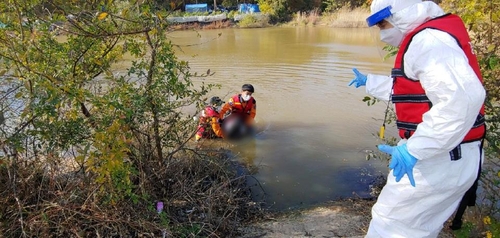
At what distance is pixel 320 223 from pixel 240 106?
3132mm

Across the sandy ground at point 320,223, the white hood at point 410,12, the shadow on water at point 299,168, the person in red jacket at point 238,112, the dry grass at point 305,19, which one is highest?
the white hood at point 410,12

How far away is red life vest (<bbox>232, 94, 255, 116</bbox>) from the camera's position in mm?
6418

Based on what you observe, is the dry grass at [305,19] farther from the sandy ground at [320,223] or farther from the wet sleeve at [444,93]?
the wet sleeve at [444,93]

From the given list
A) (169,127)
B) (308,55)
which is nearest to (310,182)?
(169,127)

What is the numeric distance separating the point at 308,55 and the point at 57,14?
11.7m

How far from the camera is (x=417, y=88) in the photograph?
6.82ft

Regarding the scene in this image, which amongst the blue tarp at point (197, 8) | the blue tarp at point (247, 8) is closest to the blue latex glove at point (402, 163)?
the blue tarp at point (247, 8)

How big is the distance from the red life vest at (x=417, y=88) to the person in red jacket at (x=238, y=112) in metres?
4.24

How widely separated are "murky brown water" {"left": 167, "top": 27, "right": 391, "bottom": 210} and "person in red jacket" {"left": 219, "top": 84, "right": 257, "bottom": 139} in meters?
0.37

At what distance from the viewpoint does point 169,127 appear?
3.82 metres

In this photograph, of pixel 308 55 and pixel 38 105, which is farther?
pixel 308 55

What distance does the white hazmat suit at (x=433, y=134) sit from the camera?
1.77 metres

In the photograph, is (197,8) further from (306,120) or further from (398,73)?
(398,73)

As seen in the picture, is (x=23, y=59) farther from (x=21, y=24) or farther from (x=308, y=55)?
(x=308, y=55)
